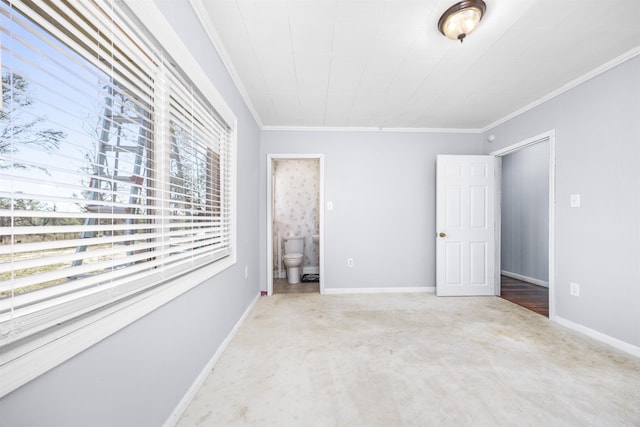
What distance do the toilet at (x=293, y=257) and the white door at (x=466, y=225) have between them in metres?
2.19

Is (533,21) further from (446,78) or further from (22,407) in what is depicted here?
(22,407)

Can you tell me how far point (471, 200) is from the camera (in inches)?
143

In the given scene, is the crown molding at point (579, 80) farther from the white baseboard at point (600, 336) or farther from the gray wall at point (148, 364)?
the gray wall at point (148, 364)

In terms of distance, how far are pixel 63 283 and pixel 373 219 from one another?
134 inches

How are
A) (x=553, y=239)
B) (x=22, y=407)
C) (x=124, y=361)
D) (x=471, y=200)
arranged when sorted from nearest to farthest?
(x=22, y=407)
(x=124, y=361)
(x=553, y=239)
(x=471, y=200)

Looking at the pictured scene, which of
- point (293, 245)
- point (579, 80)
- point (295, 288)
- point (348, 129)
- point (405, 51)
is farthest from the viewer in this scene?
point (293, 245)

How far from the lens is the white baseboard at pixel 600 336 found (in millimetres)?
2073

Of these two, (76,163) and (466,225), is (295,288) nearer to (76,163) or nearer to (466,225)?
(466,225)

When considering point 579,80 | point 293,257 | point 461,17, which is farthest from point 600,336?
point 293,257

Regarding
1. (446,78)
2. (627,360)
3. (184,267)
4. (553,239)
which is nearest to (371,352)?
(184,267)

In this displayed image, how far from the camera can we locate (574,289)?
100 inches

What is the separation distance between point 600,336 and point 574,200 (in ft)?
4.15

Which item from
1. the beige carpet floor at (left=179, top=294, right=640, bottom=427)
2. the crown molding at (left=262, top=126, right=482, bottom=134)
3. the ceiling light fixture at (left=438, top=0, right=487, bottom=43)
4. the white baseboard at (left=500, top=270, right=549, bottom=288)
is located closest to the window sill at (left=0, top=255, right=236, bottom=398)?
the beige carpet floor at (left=179, top=294, right=640, bottom=427)

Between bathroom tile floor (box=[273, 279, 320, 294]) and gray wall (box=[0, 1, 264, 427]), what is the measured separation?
1420mm
